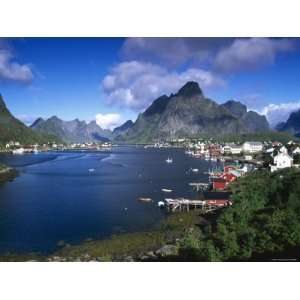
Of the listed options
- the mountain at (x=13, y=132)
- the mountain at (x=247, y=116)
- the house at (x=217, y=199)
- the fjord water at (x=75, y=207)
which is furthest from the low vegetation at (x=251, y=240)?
the mountain at (x=247, y=116)

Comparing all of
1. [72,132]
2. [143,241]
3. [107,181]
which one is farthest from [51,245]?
[72,132]

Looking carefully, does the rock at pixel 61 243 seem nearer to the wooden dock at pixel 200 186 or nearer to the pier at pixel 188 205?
the pier at pixel 188 205

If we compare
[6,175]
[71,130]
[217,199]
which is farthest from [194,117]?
[71,130]

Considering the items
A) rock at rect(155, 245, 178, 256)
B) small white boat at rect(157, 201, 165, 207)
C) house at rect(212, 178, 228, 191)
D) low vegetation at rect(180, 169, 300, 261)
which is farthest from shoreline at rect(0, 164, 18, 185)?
low vegetation at rect(180, 169, 300, 261)

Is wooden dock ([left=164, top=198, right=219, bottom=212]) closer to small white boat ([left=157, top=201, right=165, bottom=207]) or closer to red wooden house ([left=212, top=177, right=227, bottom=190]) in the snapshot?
small white boat ([left=157, top=201, right=165, bottom=207])

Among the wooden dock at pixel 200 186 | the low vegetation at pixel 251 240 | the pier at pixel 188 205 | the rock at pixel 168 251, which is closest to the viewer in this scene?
the low vegetation at pixel 251 240
